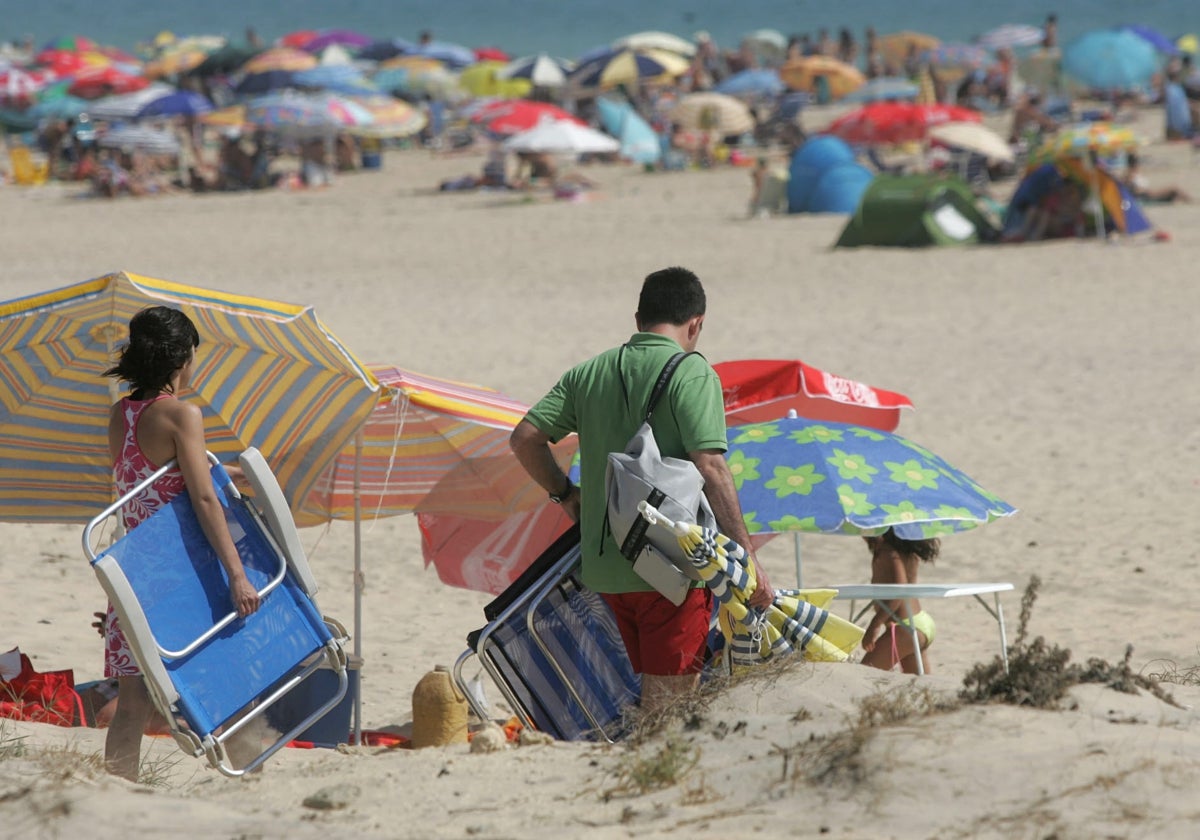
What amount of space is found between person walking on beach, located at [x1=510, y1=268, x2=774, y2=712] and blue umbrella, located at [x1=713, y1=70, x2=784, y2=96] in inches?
1263

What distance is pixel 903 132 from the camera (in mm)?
22984

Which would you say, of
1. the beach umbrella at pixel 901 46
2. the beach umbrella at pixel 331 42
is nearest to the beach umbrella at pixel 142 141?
the beach umbrella at pixel 331 42

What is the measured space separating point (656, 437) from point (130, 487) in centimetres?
135

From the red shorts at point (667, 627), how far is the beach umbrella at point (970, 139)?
1819 centimetres

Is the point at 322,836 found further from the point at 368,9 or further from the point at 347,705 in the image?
the point at 368,9

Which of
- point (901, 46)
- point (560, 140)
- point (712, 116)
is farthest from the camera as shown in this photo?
point (901, 46)

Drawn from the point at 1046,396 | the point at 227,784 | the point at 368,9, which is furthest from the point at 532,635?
the point at 368,9

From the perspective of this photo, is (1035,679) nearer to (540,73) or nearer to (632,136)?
(632,136)

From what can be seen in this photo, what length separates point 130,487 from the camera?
3973 mm

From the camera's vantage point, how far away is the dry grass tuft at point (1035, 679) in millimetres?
3520

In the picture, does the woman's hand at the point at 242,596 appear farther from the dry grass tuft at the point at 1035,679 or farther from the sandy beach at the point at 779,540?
the dry grass tuft at the point at 1035,679

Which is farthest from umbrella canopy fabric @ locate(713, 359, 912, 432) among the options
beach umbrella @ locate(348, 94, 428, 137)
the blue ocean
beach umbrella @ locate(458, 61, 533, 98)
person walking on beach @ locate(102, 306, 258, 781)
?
the blue ocean

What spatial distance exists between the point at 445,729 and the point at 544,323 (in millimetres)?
9631

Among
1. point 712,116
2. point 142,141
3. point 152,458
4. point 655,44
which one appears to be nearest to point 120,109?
point 142,141
